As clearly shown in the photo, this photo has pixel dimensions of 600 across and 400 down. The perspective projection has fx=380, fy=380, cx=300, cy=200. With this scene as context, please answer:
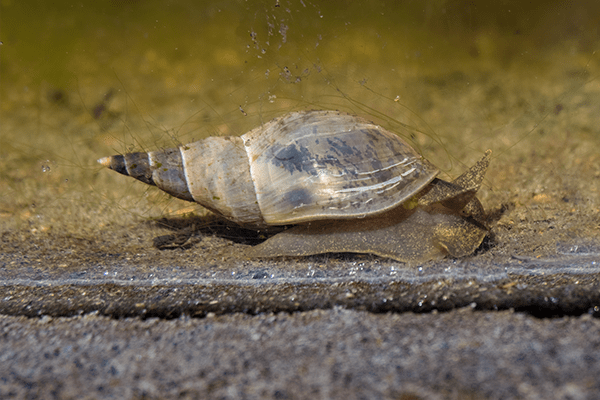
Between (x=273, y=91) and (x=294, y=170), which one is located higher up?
(x=273, y=91)

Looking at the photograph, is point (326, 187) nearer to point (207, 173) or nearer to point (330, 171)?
point (330, 171)

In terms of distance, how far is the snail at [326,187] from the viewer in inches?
58.0

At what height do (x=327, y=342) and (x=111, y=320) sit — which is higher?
(x=111, y=320)

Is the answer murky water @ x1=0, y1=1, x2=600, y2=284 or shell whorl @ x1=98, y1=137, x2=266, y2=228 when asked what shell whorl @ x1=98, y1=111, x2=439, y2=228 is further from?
murky water @ x1=0, y1=1, x2=600, y2=284

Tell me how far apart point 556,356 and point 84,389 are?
1.00 metres

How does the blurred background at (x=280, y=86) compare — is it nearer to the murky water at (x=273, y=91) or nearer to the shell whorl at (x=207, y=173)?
the murky water at (x=273, y=91)

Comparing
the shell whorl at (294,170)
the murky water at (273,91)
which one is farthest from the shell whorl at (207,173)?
the murky water at (273,91)

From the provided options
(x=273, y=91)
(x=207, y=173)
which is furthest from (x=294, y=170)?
(x=273, y=91)

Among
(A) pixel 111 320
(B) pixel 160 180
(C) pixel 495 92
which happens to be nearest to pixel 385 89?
(C) pixel 495 92

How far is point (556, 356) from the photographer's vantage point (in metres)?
0.80

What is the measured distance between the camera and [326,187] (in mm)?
1464

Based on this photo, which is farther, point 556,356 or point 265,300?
point 265,300

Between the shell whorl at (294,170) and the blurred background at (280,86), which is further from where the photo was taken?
the blurred background at (280,86)

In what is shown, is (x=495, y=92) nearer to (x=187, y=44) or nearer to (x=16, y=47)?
(x=187, y=44)
